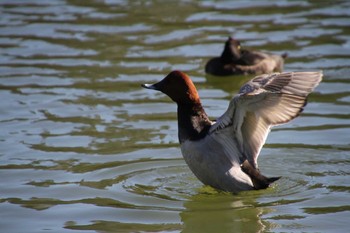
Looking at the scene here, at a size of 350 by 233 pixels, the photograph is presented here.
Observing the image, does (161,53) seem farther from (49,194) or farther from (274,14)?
(49,194)

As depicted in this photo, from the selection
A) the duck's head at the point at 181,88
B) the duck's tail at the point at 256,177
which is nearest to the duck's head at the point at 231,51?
the duck's head at the point at 181,88

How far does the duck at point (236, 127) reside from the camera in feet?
25.5

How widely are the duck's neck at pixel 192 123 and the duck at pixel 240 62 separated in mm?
5092

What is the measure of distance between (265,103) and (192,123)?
0.83 metres

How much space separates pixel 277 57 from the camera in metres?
13.6

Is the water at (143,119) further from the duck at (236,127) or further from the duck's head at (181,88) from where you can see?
the duck's head at (181,88)

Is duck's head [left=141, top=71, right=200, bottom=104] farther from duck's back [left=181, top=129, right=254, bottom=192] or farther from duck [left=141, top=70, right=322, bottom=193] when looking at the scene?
duck's back [left=181, top=129, right=254, bottom=192]

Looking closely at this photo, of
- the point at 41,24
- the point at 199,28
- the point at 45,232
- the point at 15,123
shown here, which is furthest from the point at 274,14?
the point at 45,232

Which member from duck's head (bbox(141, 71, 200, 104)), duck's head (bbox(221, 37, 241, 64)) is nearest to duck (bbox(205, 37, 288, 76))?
duck's head (bbox(221, 37, 241, 64))

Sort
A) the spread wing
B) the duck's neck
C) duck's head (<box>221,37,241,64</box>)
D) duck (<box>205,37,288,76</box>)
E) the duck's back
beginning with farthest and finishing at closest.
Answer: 1. duck's head (<box>221,37,241,64</box>)
2. duck (<box>205,37,288,76</box>)
3. the duck's neck
4. the duck's back
5. the spread wing

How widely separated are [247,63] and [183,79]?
578cm

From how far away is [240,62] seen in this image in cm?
1403

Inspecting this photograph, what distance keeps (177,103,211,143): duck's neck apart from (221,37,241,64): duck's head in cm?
542

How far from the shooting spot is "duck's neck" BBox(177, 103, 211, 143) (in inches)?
325
